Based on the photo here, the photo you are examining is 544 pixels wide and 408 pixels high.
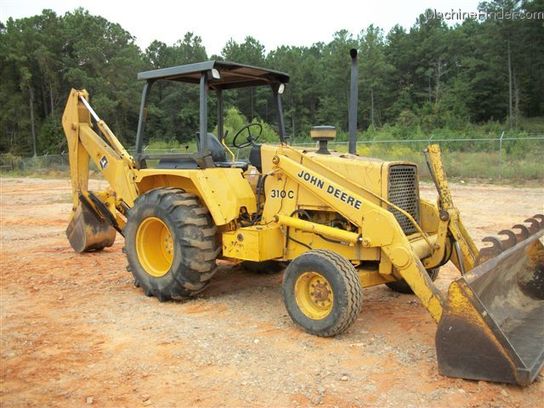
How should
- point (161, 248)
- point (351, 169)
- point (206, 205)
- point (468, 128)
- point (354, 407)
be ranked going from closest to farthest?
point (354, 407), point (351, 169), point (206, 205), point (161, 248), point (468, 128)

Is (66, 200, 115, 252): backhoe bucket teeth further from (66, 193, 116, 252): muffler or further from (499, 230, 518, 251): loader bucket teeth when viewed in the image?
(499, 230, 518, 251): loader bucket teeth

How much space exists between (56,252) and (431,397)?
6.92 m

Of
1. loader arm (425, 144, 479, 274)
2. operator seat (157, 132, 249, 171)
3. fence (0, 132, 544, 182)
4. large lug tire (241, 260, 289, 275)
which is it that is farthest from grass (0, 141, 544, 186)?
operator seat (157, 132, 249, 171)

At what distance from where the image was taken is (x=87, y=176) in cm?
813

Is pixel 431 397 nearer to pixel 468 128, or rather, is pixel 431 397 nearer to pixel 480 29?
pixel 468 128

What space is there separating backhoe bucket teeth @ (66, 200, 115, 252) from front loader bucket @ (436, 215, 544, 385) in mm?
5672

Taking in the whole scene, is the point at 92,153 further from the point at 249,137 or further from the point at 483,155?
the point at 483,155

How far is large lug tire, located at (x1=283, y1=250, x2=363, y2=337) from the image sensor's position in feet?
15.1

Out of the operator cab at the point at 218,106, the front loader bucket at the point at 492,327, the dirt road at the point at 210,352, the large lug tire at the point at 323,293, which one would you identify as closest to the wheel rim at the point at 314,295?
the large lug tire at the point at 323,293

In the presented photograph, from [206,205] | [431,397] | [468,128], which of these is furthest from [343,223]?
[468,128]

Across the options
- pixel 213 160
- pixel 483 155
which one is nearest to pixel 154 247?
pixel 213 160

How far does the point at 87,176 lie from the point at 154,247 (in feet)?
7.70

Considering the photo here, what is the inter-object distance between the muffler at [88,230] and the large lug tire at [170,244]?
6.70ft

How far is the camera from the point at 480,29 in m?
57.4
